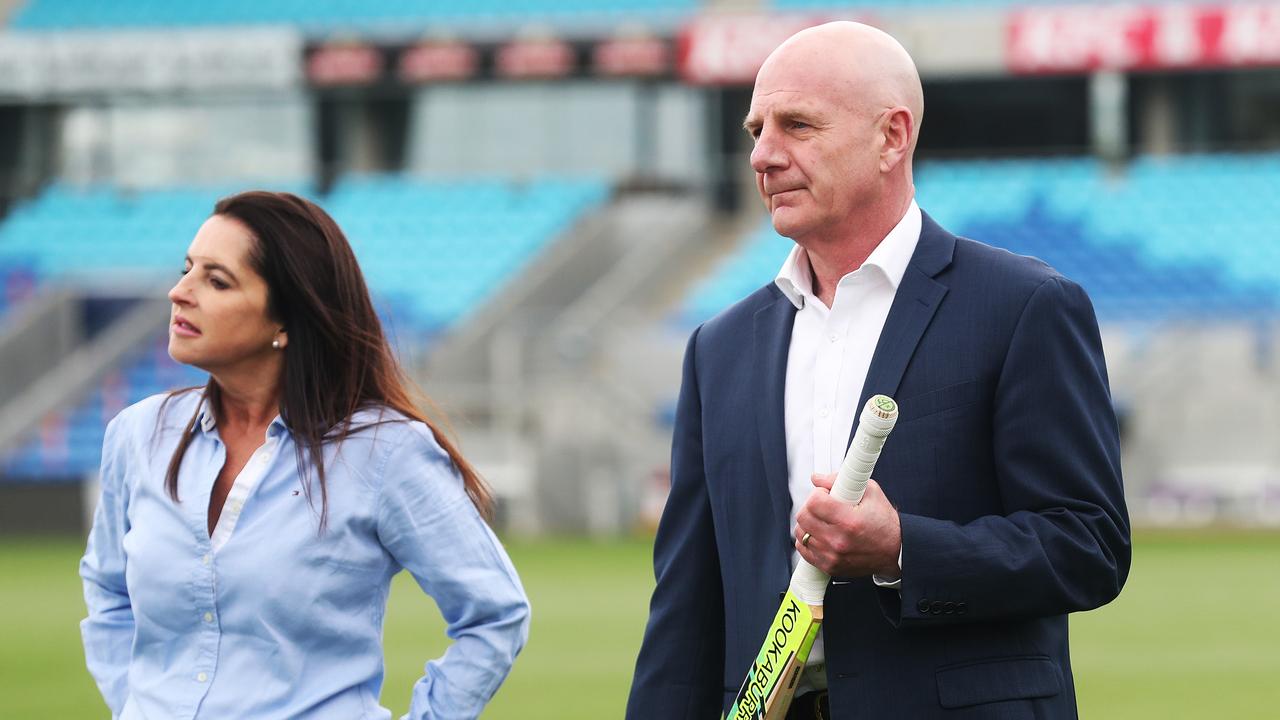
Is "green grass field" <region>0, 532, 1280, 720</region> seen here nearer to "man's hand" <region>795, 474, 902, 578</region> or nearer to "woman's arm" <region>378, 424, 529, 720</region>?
"woman's arm" <region>378, 424, 529, 720</region>

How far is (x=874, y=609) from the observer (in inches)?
120

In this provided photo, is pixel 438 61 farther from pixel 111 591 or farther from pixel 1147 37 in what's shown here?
pixel 111 591

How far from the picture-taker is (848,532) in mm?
2842

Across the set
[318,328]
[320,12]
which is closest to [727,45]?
[320,12]

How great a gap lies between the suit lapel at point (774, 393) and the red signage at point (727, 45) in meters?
25.4

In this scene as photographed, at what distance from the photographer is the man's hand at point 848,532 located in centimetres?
283

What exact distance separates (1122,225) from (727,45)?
6.79 meters

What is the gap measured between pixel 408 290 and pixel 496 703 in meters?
18.5

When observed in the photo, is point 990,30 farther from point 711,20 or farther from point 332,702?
point 332,702

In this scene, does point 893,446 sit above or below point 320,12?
above

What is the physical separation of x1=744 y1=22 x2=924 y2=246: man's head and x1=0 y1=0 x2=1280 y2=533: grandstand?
59.2 feet

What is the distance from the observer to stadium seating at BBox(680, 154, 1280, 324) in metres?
25.3

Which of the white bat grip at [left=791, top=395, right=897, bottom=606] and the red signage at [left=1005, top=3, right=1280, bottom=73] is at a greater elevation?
the white bat grip at [left=791, top=395, right=897, bottom=606]

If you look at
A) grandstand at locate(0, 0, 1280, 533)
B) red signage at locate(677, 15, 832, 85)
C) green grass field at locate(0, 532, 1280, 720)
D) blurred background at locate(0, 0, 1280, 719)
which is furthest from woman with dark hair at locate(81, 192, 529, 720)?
red signage at locate(677, 15, 832, 85)
